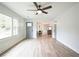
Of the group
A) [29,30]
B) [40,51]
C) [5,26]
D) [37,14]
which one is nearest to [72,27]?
[40,51]

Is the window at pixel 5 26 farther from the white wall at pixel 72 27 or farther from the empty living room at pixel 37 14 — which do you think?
the white wall at pixel 72 27

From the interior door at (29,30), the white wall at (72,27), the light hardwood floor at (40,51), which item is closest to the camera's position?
the light hardwood floor at (40,51)

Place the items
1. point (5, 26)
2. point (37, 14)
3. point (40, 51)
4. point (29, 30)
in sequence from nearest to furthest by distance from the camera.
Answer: point (40, 51)
point (5, 26)
point (37, 14)
point (29, 30)

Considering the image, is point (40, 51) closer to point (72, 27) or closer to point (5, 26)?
point (72, 27)

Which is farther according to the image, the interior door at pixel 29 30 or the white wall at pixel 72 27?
the interior door at pixel 29 30

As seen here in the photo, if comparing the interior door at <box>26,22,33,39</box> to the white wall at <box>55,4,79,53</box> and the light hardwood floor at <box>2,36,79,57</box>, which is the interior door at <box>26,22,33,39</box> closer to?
the light hardwood floor at <box>2,36,79,57</box>

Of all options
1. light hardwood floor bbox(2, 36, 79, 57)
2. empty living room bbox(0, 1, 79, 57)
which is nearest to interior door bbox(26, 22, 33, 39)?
empty living room bbox(0, 1, 79, 57)

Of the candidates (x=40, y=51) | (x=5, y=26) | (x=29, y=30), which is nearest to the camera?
(x=40, y=51)

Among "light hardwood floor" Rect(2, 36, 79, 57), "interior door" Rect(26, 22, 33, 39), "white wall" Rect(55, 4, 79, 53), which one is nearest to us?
"light hardwood floor" Rect(2, 36, 79, 57)

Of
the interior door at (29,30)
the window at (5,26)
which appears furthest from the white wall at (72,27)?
the interior door at (29,30)

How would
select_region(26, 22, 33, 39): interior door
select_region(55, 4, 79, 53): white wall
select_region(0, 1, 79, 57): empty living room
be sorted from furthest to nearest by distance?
select_region(26, 22, 33, 39): interior door, select_region(55, 4, 79, 53): white wall, select_region(0, 1, 79, 57): empty living room

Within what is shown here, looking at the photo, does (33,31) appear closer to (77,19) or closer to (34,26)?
(34,26)

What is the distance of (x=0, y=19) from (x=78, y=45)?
4.08 meters

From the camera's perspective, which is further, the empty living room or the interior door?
the interior door
